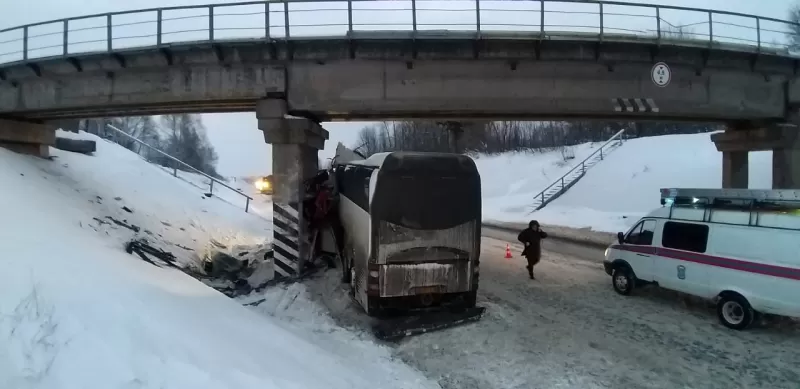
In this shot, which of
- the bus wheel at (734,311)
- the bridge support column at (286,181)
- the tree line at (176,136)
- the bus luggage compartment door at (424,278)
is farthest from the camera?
the tree line at (176,136)

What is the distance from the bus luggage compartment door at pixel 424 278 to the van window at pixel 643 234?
4.52 meters

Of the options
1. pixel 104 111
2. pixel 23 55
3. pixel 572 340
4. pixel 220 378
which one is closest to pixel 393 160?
pixel 572 340

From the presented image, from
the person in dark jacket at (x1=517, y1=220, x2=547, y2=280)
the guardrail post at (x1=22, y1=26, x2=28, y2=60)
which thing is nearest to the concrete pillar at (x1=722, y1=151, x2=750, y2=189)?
the person in dark jacket at (x1=517, y1=220, x2=547, y2=280)

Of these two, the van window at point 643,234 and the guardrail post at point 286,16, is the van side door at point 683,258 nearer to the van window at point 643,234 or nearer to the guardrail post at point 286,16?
the van window at point 643,234

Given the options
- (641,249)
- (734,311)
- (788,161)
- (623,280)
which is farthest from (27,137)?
(788,161)

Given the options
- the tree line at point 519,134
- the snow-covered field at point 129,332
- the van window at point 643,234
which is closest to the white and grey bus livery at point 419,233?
the snow-covered field at point 129,332

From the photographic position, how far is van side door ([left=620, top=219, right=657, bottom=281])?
10.1 meters

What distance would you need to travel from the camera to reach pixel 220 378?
15.1 ft

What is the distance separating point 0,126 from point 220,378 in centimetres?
1797

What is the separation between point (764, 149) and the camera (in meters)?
16.2

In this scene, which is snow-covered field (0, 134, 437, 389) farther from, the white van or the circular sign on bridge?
the circular sign on bridge

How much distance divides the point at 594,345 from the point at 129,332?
685 centimetres

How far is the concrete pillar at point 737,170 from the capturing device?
17.6 meters

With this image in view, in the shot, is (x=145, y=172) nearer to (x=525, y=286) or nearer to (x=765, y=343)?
(x=525, y=286)
